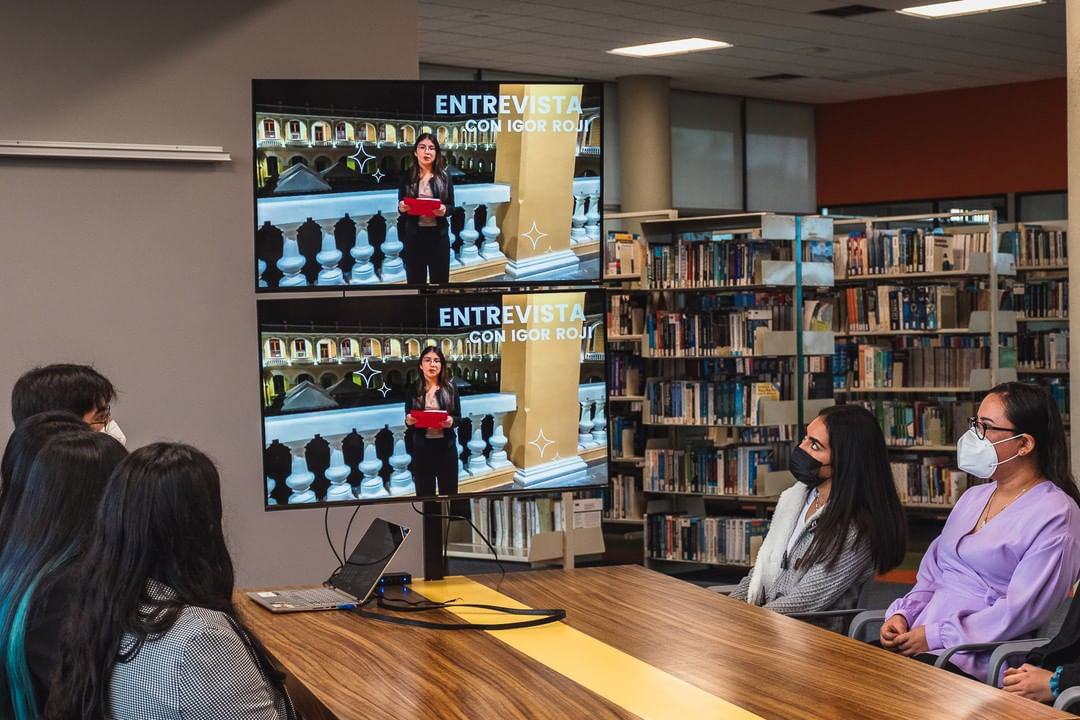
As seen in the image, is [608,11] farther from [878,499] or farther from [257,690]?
[257,690]

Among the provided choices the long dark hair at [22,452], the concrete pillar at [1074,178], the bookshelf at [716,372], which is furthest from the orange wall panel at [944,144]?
the long dark hair at [22,452]

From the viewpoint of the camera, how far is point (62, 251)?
4.69 m

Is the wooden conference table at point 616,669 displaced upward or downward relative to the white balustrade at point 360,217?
downward

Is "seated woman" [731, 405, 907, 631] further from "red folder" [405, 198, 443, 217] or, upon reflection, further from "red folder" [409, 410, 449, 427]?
"red folder" [405, 198, 443, 217]

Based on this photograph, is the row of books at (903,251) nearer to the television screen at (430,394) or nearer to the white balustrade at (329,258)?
the television screen at (430,394)

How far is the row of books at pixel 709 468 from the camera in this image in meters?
7.48

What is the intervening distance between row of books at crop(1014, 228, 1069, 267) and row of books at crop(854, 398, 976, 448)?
1.89 metres

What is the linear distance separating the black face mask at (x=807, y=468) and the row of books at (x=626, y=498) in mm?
4042

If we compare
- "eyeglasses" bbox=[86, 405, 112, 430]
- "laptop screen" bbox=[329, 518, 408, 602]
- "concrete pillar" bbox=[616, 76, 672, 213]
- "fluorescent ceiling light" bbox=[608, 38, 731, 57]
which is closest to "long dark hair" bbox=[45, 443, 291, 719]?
"laptop screen" bbox=[329, 518, 408, 602]

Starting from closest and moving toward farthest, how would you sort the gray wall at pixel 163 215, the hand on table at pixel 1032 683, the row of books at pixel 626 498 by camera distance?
the hand on table at pixel 1032 683
the gray wall at pixel 163 215
the row of books at pixel 626 498

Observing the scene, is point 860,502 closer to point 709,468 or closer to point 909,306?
point 709,468

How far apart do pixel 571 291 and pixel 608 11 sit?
6.47m

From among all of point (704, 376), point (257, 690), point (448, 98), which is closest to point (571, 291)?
point (448, 98)

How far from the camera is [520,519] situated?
287 inches
